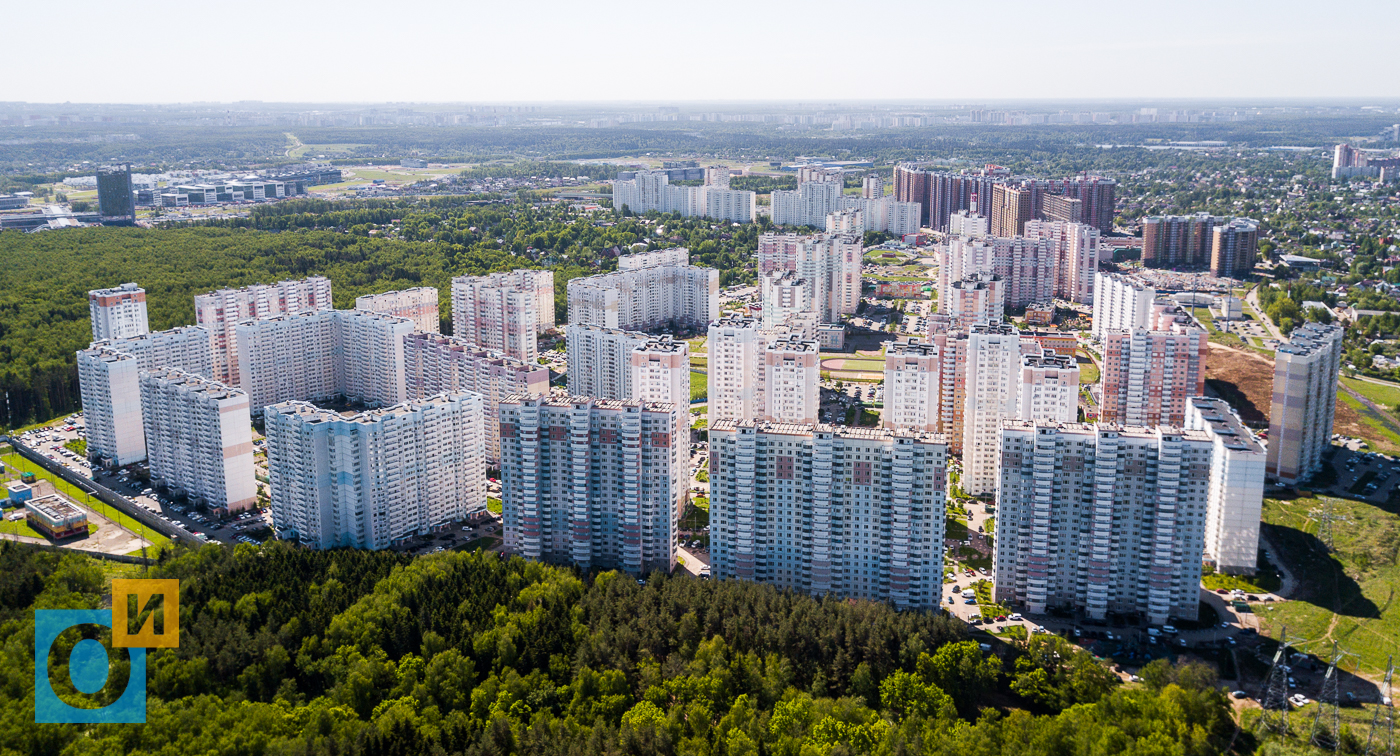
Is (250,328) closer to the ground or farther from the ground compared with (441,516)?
farther from the ground

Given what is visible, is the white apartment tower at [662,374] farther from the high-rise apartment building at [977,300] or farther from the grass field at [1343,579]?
the grass field at [1343,579]

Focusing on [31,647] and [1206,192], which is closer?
[31,647]

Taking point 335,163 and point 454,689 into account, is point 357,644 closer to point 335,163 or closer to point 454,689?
point 454,689

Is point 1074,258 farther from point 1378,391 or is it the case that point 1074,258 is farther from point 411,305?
point 411,305

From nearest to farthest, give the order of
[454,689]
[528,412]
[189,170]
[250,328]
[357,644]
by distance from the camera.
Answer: [454,689] → [357,644] → [528,412] → [250,328] → [189,170]

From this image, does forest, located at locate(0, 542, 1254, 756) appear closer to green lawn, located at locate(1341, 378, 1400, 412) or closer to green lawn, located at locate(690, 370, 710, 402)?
green lawn, located at locate(690, 370, 710, 402)

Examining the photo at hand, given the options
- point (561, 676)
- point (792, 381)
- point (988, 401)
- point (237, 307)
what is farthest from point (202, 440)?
point (988, 401)

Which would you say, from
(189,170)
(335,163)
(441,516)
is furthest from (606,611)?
(335,163)

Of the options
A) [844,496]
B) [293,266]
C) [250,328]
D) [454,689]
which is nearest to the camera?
[454,689]
